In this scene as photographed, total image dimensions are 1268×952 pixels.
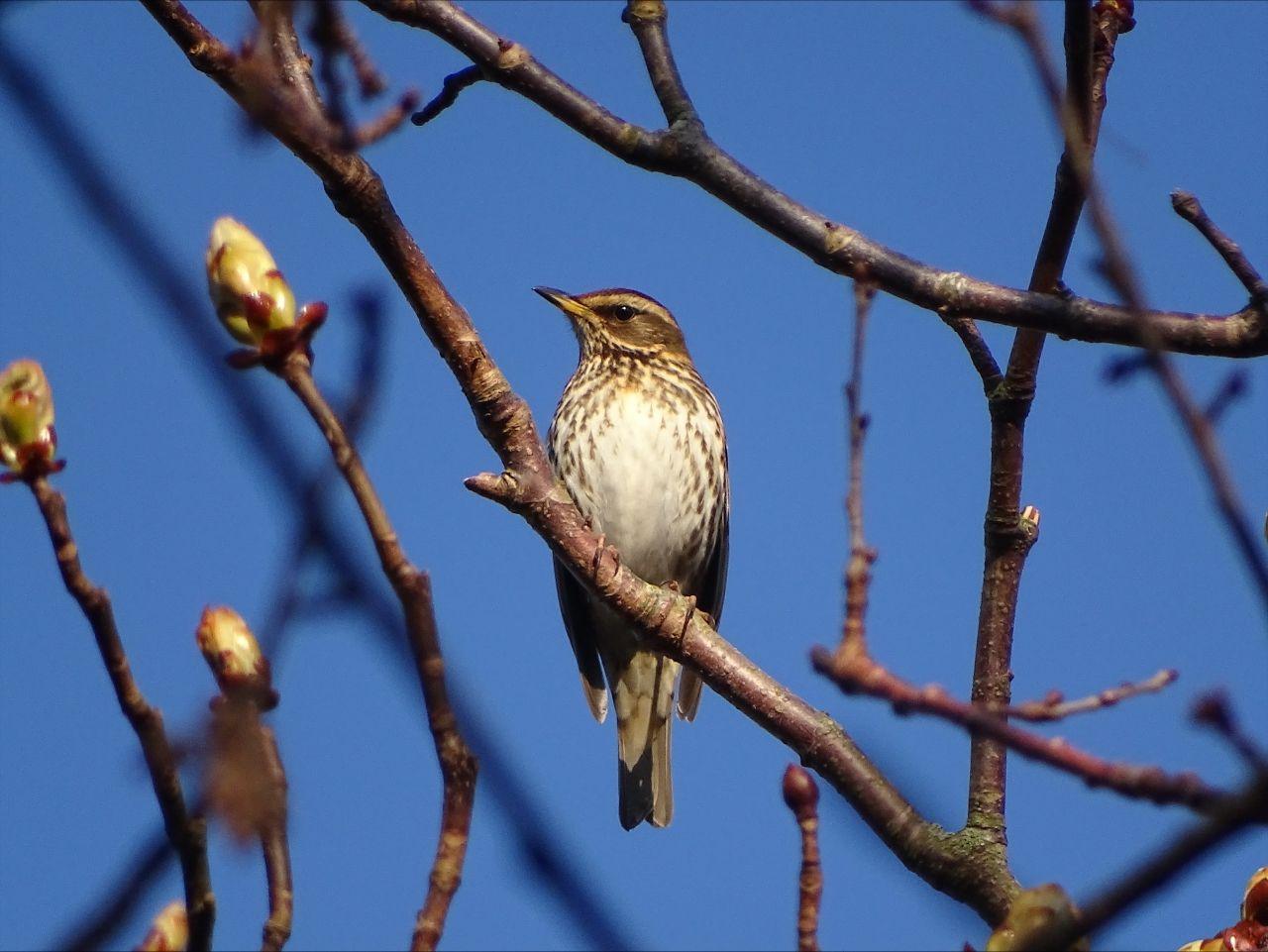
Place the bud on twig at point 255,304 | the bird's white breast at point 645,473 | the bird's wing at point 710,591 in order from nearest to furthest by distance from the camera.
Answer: the bud on twig at point 255,304
the bird's white breast at point 645,473
the bird's wing at point 710,591

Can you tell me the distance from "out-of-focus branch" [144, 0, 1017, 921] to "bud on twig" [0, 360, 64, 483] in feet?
3.83

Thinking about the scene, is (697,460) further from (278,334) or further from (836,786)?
(278,334)

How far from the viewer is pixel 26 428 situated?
1.95 m

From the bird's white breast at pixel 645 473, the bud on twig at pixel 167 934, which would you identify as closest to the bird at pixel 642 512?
the bird's white breast at pixel 645 473

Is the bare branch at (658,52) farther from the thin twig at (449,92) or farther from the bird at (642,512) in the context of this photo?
the bird at (642,512)

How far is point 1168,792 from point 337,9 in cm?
126

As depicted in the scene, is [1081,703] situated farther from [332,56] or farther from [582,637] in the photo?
[582,637]

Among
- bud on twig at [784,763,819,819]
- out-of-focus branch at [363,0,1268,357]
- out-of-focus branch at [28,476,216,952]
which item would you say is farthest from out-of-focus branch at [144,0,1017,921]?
bud on twig at [784,763,819,819]

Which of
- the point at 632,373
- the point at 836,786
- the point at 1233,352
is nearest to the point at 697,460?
the point at 632,373

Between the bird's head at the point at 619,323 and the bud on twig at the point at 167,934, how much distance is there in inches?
278

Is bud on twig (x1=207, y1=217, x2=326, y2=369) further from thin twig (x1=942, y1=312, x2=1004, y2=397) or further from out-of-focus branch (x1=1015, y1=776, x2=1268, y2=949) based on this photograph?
thin twig (x1=942, y1=312, x2=1004, y2=397)

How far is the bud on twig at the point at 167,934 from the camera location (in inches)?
85.7

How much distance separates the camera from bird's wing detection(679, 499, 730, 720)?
8.71 meters

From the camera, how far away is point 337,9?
184 cm
